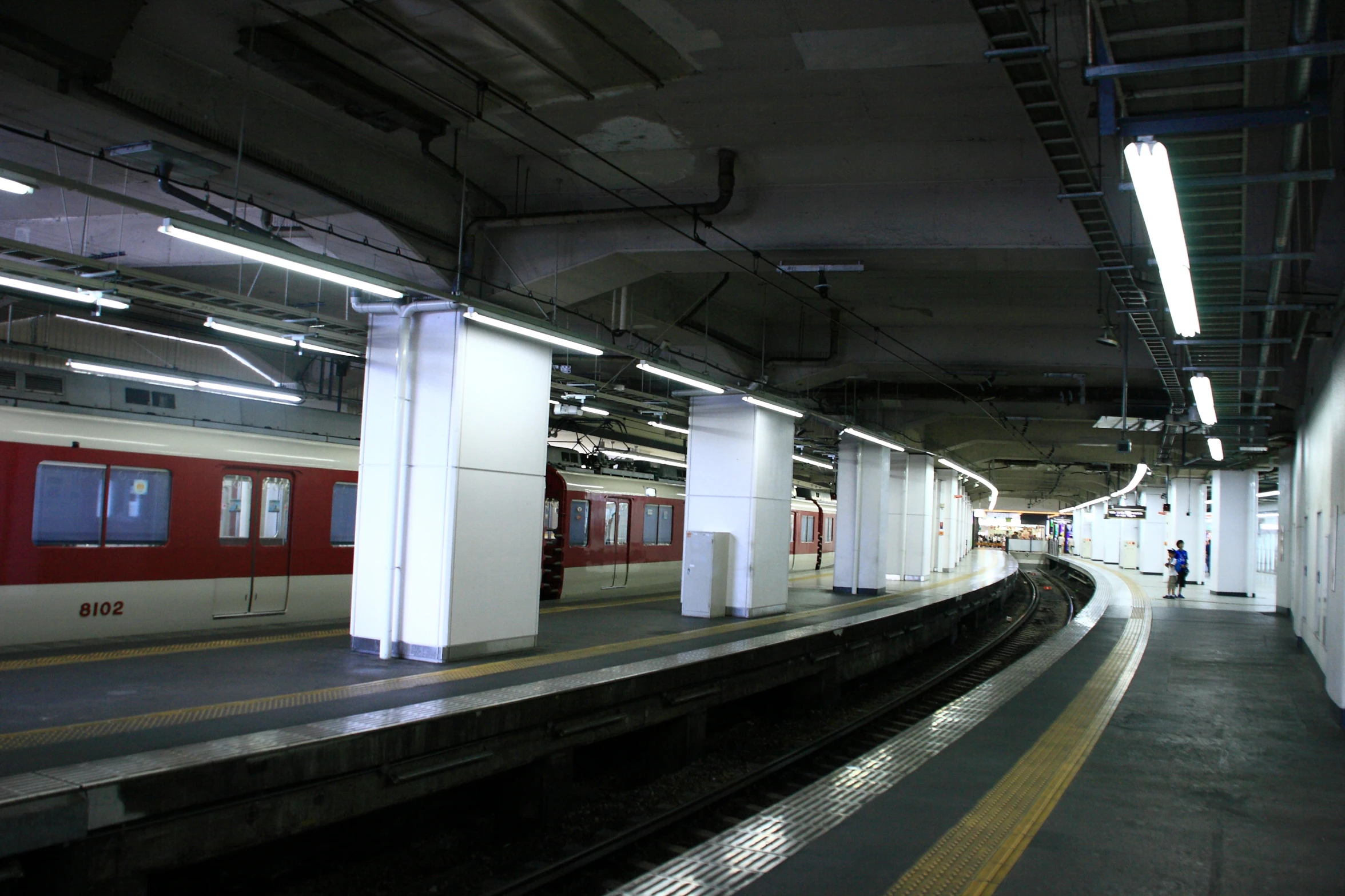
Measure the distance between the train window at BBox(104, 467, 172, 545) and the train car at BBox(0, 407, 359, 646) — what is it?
0.01 m

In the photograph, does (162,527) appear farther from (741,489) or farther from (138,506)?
(741,489)

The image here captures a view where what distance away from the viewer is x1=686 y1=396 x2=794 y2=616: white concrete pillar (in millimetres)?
15375

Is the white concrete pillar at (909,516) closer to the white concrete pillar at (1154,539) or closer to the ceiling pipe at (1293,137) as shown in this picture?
the ceiling pipe at (1293,137)

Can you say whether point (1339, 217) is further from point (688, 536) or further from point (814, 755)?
point (688, 536)

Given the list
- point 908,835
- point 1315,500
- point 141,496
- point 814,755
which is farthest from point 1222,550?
point 141,496

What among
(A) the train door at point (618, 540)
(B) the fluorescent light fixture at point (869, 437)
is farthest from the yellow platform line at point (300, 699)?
(B) the fluorescent light fixture at point (869, 437)

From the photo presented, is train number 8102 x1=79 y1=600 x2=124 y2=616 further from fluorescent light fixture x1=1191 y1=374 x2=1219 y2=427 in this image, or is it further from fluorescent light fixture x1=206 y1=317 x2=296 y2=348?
fluorescent light fixture x1=1191 y1=374 x2=1219 y2=427

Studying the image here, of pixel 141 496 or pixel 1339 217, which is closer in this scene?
pixel 1339 217

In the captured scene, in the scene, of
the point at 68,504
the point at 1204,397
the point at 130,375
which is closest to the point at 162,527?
the point at 68,504

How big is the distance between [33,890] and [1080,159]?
24.1 feet

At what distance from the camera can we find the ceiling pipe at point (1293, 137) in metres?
4.30

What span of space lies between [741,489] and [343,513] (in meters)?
6.21

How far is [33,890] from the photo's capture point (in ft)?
15.7

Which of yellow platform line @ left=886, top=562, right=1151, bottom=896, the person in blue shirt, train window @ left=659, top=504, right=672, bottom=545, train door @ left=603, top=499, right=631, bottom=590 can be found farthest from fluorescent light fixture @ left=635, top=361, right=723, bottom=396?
the person in blue shirt
